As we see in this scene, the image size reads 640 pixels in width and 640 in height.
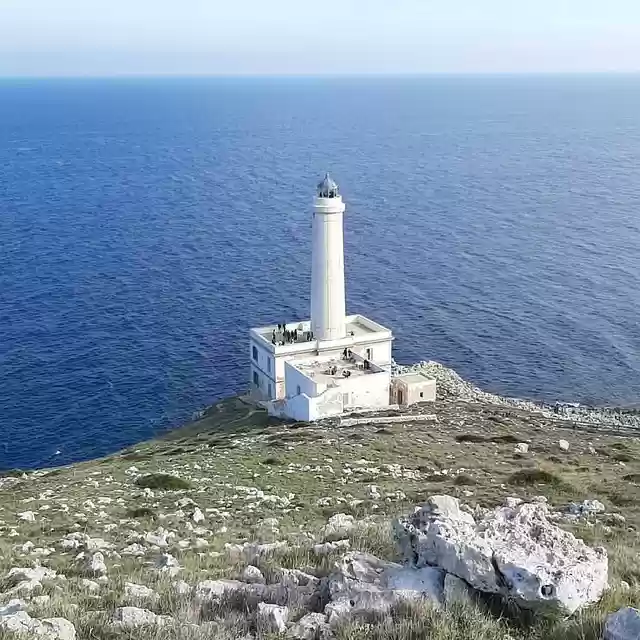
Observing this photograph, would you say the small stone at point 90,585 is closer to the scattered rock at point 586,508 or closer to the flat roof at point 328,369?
the scattered rock at point 586,508

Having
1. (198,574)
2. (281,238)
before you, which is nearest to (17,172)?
(281,238)

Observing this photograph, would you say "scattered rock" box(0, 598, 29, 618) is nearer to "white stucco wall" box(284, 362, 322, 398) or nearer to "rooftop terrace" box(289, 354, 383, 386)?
"white stucco wall" box(284, 362, 322, 398)

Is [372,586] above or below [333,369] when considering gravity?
above

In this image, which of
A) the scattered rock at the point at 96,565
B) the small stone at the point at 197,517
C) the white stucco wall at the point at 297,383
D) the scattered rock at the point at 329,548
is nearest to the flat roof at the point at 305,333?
the white stucco wall at the point at 297,383

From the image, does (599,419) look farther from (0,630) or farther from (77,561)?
(0,630)

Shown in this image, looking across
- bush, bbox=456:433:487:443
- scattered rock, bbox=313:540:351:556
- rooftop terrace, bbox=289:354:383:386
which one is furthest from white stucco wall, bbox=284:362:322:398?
scattered rock, bbox=313:540:351:556

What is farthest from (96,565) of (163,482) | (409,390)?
(409,390)

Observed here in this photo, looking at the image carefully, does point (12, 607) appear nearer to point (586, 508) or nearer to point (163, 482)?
point (586, 508)
